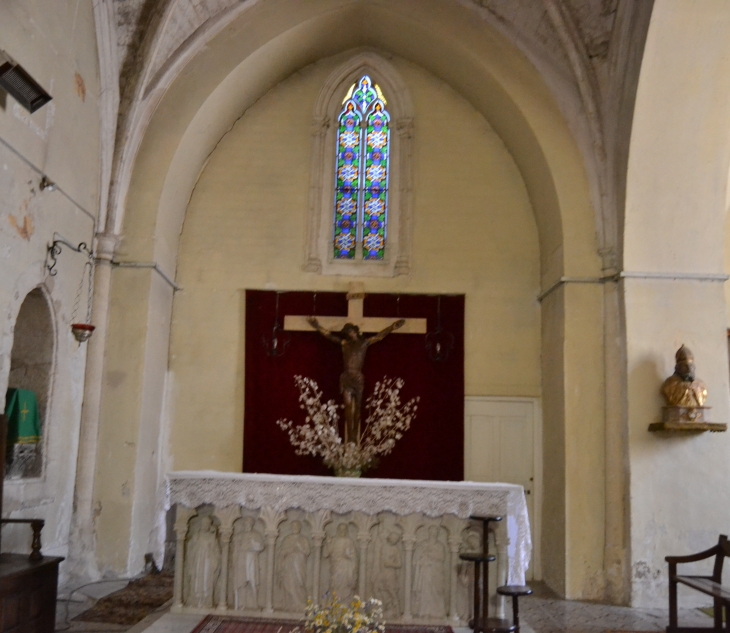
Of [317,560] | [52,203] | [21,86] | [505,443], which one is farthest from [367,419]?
[21,86]

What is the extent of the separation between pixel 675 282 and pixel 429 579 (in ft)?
13.0

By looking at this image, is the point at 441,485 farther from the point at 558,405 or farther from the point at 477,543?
the point at 558,405

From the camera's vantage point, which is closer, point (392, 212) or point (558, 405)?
point (558, 405)

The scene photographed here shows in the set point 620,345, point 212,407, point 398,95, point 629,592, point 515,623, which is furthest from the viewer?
point 398,95

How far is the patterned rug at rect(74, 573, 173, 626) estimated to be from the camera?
6.21 m

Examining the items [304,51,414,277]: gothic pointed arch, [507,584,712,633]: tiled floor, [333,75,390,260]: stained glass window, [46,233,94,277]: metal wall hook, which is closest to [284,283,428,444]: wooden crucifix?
[304,51,414,277]: gothic pointed arch

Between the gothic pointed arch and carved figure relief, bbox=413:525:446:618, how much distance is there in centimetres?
399

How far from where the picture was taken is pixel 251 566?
20.4 ft

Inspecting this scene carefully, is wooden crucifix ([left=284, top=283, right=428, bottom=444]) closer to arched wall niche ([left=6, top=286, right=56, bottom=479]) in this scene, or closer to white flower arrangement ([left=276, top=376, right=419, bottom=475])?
white flower arrangement ([left=276, top=376, right=419, bottom=475])

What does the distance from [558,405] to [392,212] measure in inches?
121

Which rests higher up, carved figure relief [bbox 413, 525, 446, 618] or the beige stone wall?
the beige stone wall

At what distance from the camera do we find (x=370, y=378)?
9.17 metres

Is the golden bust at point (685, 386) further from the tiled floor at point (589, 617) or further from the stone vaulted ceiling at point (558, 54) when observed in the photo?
the tiled floor at point (589, 617)

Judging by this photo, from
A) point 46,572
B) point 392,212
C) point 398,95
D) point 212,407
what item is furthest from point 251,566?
point 398,95
